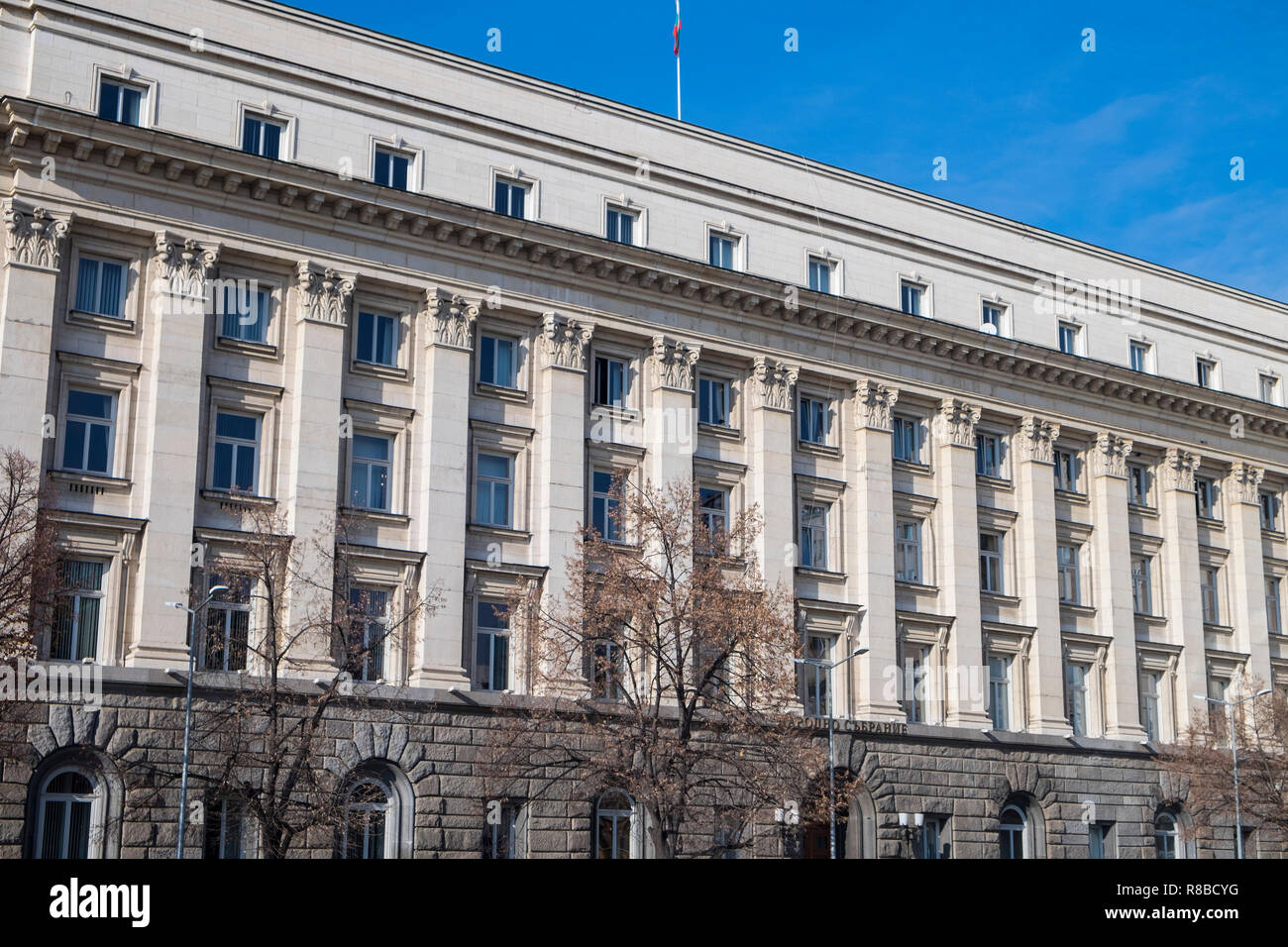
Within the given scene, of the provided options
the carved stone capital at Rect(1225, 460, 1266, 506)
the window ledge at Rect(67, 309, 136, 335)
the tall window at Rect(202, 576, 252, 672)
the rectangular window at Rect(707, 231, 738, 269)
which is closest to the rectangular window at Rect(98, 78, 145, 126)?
the window ledge at Rect(67, 309, 136, 335)

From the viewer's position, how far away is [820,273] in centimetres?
5084

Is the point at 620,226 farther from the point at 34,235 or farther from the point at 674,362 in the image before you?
the point at 34,235

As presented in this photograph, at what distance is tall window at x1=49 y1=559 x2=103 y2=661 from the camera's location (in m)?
35.8

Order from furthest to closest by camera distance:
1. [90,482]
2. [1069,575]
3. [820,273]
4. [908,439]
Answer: [1069,575] < [908,439] < [820,273] < [90,482]

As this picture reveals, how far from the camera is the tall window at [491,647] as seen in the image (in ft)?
136

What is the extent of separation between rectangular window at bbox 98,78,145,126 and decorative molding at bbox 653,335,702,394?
16.1 m

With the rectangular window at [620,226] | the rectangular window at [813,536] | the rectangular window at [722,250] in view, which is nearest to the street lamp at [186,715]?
the rectangular window at [620,226]

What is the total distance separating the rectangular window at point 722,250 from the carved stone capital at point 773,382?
132 inches

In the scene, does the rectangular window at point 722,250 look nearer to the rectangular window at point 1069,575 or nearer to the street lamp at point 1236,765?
the rectangular window at point 1069,575

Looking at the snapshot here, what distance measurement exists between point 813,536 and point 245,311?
756 inches

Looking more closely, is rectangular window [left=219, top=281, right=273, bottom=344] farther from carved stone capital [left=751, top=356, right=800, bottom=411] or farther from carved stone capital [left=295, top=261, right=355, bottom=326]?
carved stone capital [left=751, top=356, right=800, bottom=411]

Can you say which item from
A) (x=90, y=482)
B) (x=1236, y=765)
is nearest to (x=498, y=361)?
(x=90, y=482)

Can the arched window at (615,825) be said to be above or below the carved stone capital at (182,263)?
below
